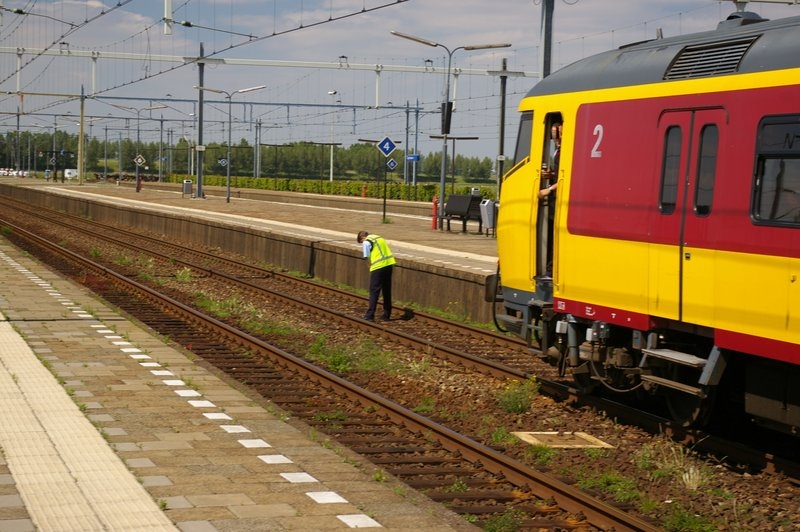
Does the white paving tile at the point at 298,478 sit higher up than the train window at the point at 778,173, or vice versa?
the train window at the point at 778,173

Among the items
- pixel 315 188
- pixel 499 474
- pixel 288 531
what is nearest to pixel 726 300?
pixel 499 474

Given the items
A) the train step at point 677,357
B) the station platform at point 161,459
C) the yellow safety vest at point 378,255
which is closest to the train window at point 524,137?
the train step at point 677,357

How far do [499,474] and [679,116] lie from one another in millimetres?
3531

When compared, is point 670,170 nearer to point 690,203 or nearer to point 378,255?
point 690,203

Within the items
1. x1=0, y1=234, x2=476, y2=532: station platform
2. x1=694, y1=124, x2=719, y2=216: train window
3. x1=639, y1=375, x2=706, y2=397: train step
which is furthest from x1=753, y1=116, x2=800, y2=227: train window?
x1=0, y1=234, x2=476, y2=532: station platform

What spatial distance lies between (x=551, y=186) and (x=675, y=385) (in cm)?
296

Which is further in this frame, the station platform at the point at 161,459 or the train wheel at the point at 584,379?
the train wheel at the point at 584,379

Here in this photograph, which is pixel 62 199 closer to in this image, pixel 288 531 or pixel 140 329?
pixel 140 329

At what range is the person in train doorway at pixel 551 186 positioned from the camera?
498 inches

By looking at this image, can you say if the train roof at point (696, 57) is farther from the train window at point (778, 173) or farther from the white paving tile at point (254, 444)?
the white paving tile at point (254, 444)

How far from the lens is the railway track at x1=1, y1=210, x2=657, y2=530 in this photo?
8672 millimetres

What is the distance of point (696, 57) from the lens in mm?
10648

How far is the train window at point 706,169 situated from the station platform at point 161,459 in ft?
11.4

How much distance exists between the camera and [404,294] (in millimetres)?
24484
